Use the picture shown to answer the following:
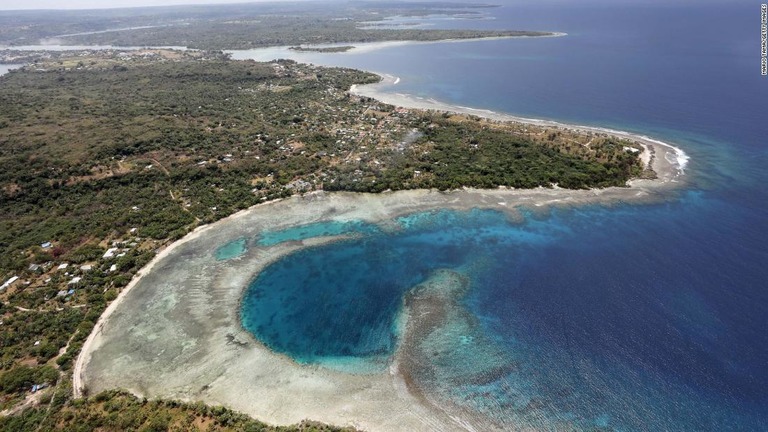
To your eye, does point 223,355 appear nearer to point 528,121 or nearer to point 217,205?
point 217,205

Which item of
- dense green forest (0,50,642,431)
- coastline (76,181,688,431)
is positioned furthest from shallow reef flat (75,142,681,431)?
dense green forest (0,50,642,431)

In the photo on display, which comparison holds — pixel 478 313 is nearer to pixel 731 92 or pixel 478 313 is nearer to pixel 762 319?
pixel 762 319

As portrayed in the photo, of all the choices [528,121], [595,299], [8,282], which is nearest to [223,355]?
[8,282]

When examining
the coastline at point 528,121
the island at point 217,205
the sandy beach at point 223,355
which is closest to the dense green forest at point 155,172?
the island at point 217,205

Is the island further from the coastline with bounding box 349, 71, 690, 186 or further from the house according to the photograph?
the coastline with bounding box 349, 71, 690, 186

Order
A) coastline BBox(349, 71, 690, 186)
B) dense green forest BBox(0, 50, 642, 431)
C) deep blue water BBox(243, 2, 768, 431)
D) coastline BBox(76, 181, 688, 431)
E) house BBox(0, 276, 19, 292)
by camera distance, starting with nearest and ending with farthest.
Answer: coastline BBox(76, 181, 688, 431) → deep blue water BBox(243, 2, 768, 431) → dense green forest BBox(0, 50, 642, 431) → house BBox(0, 276, 19, 292) → coastline BBox(349, 71, 690, 186)

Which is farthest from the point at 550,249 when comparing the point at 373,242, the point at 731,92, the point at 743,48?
the point at 743,48
